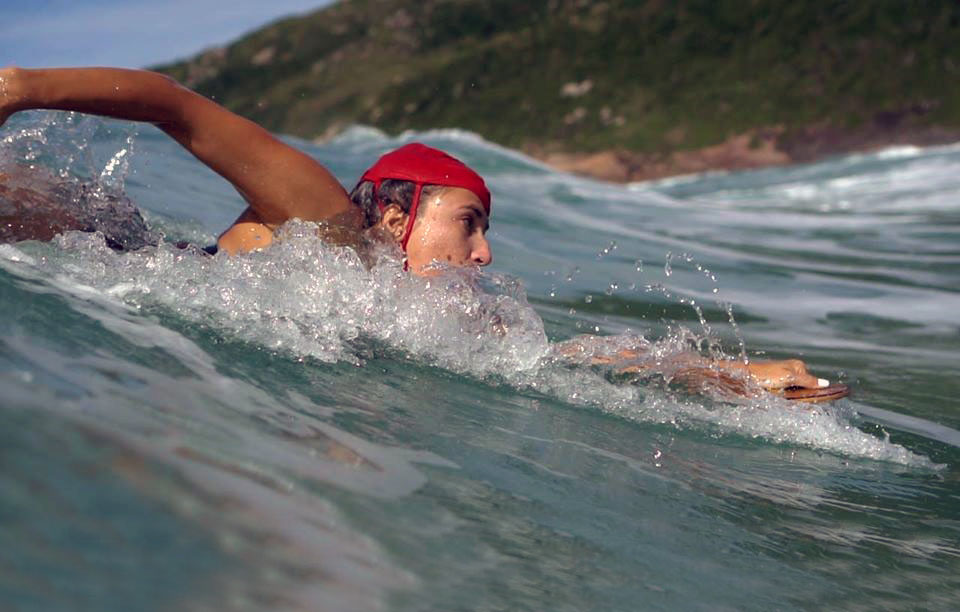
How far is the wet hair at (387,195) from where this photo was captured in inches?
163

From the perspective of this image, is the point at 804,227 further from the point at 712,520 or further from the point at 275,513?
the point at 275,513

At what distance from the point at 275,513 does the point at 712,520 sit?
1365 mm

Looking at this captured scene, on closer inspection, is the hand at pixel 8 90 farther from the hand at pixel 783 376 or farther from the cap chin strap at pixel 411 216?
the hand at pixel 783 376

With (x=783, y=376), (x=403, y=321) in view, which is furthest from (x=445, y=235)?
(x=783, y=376)

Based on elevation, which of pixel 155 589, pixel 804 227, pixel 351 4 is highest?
pixel 351 4

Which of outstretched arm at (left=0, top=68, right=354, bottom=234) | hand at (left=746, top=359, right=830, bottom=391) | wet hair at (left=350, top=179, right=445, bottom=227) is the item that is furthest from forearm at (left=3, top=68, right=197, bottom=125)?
hand at (left=746, top=359, right=830, bottom=391)

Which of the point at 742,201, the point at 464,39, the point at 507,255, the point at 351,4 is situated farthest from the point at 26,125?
the point at 351,4

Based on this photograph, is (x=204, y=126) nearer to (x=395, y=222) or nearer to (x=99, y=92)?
(x=99, y=92)

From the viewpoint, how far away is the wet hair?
13.6 feet

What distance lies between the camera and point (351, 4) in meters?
70.6

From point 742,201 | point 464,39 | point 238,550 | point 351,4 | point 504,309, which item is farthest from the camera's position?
point 351,4

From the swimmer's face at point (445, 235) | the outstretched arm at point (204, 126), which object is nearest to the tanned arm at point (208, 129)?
the outstretched arm at point (204, 126)

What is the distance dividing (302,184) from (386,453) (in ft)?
4.08

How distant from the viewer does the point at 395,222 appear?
4.15 metres
